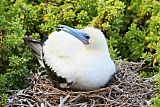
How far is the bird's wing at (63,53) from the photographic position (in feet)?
12.7

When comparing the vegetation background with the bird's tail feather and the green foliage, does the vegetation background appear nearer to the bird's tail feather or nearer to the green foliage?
the bird's tail feather

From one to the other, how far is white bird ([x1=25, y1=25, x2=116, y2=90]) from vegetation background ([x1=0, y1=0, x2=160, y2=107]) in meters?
0.27

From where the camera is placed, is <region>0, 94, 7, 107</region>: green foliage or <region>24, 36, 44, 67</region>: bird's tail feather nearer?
<region>0, 94, 7, 107</region>: green foliage

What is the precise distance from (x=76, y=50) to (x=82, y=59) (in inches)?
3.5

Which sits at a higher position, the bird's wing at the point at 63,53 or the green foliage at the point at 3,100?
the bird's wing at the point at 63,53

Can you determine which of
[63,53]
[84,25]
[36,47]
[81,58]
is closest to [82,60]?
[81,58]

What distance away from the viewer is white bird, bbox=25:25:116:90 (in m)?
3.85

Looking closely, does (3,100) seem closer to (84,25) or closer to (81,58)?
(81,58)

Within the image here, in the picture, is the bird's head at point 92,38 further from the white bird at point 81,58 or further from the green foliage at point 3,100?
the green foliage at point 3,100

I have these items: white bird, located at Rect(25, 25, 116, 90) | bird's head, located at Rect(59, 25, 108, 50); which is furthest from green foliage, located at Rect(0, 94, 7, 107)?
bird's head, located at Rect(59, 25, 108, 50)

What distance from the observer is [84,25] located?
4.69m

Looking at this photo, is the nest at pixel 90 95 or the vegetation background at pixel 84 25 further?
the vegetation background at pixel 84 25

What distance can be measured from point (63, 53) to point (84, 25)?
824 millimetres

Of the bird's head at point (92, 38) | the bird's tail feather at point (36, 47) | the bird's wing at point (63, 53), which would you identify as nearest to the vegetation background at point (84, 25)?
the bird's tail feather at point (36, 47)
